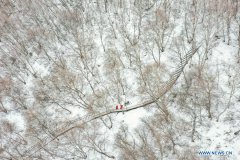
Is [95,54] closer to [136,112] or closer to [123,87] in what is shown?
[123,87]

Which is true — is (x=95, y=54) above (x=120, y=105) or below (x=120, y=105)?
above

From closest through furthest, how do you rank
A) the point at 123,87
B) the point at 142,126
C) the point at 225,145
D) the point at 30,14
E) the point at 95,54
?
the point at 225,145
the point at 142,126
the point at 123,87
the point at 95,54
the point at 30,14

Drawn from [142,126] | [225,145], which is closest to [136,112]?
[142,126]

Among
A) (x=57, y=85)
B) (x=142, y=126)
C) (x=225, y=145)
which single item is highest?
(x=57, y=85)

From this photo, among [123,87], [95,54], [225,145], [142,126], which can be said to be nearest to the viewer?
[225,145]

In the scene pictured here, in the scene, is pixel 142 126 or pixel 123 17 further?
pixel 123 17

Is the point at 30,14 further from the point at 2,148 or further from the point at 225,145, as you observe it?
the point at 225,145
